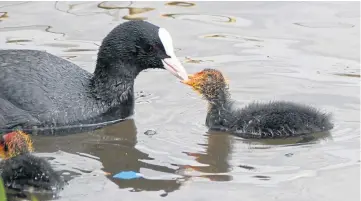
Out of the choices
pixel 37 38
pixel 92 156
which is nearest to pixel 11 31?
pixel 37 38

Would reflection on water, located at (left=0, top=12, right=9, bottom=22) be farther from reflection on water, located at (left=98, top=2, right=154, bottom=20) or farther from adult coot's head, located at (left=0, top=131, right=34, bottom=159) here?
adult coot's head, located at (left=0, top=131, right=34, bottom=159)

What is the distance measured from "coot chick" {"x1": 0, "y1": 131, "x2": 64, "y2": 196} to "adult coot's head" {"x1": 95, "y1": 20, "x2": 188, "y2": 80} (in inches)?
80.9

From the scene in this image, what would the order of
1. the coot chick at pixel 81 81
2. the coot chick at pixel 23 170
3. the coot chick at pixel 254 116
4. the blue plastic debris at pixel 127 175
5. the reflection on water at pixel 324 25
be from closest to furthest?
the coot chick at pixel 23 170
the blue plastic debris at pixel 127 175
the coot chick at pixel 254 116
the coot chick at pixel 81 81
the reflection on water at pixel 324 25

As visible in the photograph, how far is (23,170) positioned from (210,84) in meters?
2.23

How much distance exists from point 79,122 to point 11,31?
282 cm

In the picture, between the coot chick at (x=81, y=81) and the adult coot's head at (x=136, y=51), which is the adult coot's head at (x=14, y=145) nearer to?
the coot chick at (x=81, y=81)

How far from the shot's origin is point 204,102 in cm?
953

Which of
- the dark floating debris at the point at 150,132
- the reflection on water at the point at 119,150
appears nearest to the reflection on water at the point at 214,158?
the reflection on water at the point at 119,150

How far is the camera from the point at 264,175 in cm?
775

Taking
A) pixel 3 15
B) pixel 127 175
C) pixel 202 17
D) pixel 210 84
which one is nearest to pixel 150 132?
pixel 210 84

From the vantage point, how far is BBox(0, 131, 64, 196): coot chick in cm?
711

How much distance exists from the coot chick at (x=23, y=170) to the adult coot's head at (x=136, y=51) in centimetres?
206

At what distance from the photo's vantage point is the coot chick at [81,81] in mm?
8703

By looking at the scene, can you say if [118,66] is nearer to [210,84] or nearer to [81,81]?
[81,81]
